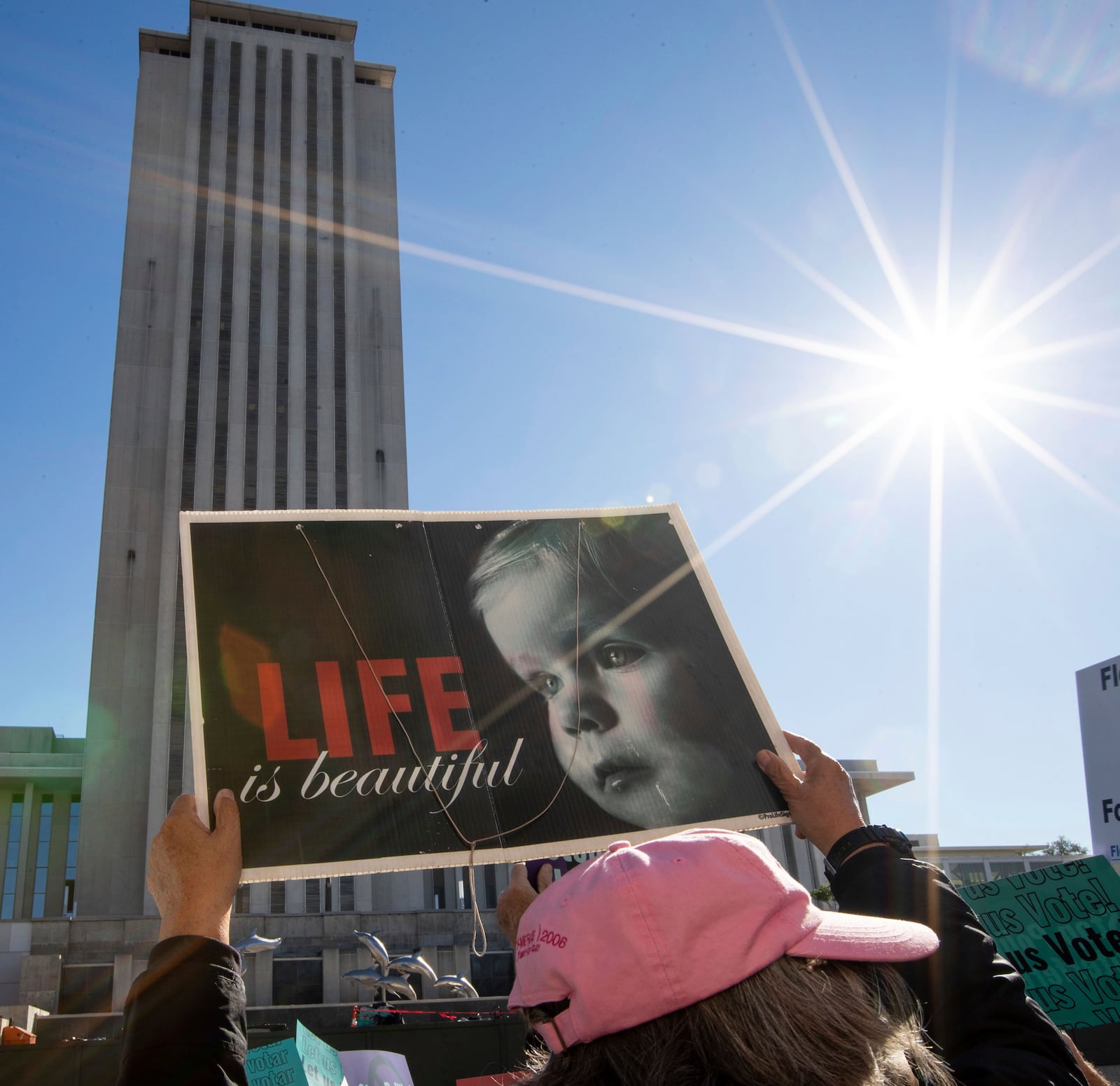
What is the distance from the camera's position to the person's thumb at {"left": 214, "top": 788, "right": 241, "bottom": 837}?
2.42 meters

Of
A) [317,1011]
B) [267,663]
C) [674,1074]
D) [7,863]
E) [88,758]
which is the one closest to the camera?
[674,1074]

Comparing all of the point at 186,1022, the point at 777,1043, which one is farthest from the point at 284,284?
the point at 777,1043

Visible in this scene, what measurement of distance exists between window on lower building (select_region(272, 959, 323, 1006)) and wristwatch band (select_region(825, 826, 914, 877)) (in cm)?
2657

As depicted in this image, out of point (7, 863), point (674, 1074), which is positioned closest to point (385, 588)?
point (674, 1074)

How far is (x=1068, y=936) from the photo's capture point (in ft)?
14.0

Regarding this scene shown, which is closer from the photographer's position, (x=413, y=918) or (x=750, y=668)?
(x=750, y=668)

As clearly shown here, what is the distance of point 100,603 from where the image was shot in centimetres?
3941

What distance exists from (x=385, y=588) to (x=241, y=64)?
169ft

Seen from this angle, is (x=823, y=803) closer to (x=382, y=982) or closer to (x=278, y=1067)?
(x=278, y=1067)

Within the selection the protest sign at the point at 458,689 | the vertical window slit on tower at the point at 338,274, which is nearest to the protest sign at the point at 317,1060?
the protest sign at the point at 458,689

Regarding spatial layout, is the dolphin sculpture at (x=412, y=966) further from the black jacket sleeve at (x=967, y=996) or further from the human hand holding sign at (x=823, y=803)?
the black jacket sleeve at (x=967, y=996)

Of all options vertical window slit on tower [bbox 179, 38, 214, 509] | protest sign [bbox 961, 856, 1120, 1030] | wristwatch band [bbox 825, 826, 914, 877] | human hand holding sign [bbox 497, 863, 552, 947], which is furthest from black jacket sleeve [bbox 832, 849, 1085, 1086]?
vertical window slit on tower [bbox 179, 38, 214, 509]

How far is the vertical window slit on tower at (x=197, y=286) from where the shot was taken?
42.1 m

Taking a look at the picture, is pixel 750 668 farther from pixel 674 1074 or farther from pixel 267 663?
pixel 674 1074
